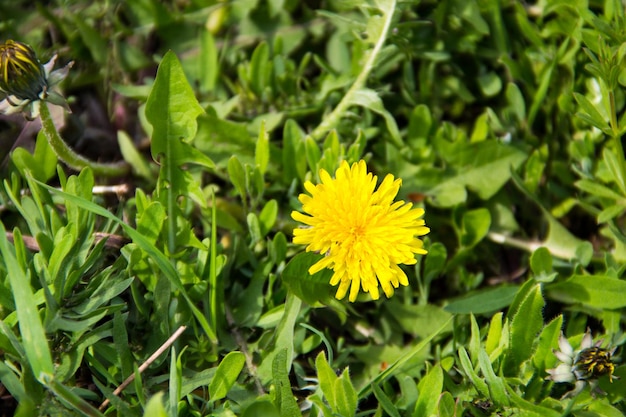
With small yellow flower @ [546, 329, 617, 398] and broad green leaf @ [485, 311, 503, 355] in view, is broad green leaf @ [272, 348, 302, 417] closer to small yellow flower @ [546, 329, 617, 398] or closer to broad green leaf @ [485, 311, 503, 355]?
broad green leaf @ [485, 311, 503, 355]

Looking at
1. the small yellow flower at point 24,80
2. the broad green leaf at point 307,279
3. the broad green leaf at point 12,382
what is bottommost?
the broad green leaf at point 307,279

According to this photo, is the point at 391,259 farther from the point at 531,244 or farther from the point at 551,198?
the point at 551,198

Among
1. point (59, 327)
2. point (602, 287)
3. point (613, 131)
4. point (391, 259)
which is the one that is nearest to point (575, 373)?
point (602, 287)

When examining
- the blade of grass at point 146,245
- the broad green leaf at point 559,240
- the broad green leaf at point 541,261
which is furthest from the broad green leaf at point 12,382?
the broad green leaf at point 559,240

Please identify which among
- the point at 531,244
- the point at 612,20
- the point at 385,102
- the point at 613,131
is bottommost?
the point at 531,244

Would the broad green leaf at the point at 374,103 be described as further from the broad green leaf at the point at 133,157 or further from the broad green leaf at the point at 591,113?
the broad green leaf at the point at 133,157

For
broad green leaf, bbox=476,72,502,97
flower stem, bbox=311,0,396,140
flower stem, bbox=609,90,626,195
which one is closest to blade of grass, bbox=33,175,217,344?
flower stem, bbox=311,0,396,140
